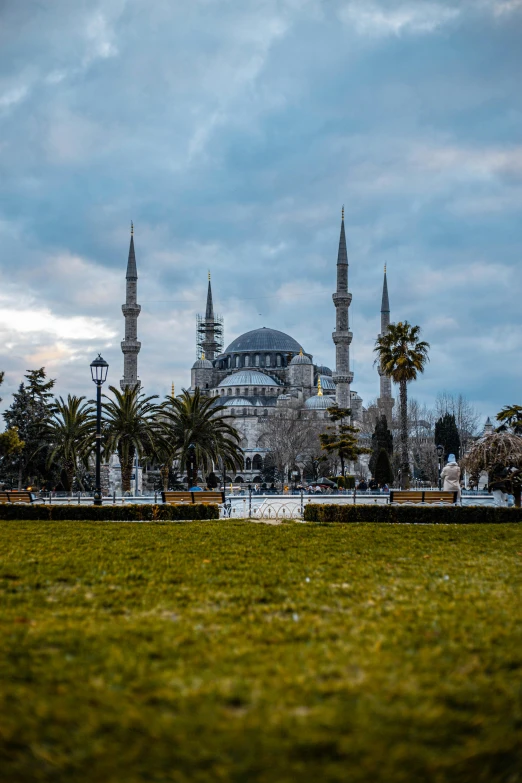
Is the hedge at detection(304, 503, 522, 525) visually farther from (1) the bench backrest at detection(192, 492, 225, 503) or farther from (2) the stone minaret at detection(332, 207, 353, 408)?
(2) the stone minaret at detection(332, 207, 353, 408)

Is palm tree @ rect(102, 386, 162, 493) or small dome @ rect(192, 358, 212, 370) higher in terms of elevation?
small dome @ rect(192, 358, 212, 370)

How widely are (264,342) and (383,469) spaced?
54355 millimetres

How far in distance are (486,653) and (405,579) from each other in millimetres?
2890

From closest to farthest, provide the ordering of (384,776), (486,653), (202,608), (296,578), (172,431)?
(384,776)
(486,653)
(202,608)
(296,578)
(172,431)

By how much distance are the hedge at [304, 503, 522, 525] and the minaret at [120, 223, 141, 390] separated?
42111mm

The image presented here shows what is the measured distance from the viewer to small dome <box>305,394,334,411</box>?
3110 inches

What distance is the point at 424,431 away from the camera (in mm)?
69812

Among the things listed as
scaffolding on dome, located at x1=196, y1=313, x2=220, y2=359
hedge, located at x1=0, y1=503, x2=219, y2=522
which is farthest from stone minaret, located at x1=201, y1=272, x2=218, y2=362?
hedge, located at x1=0, y1=503, x2=219, y2=522

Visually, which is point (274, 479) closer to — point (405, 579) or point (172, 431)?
point (172, 431)

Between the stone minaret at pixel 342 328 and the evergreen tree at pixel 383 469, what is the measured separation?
1375cm

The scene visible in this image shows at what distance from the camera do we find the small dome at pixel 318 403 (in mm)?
79000

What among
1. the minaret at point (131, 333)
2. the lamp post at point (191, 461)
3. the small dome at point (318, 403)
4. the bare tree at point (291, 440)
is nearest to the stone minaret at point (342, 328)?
the bare tree at point (291, 440)

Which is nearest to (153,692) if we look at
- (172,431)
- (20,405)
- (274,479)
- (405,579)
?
(405,579)

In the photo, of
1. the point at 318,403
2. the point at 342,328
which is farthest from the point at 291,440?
the point at 318,403
